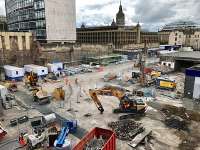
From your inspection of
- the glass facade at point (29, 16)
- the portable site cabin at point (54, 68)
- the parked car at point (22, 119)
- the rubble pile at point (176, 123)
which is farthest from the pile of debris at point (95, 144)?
the glass facade at point (29, 16)

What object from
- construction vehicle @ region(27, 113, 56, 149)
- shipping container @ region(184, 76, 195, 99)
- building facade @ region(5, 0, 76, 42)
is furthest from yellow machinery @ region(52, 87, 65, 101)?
building facade @ region(5, 0, 76, 42)

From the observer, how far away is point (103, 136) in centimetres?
1744

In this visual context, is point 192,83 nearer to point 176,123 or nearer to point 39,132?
point 176,123

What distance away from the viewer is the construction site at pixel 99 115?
61.2ft

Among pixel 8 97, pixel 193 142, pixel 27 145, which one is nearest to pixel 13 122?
pixel 27 145

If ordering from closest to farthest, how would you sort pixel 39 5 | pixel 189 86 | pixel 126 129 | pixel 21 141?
1. pixel 21 141
2. pixel 126 129
3. pixel 189 86
4. pixel 39 5

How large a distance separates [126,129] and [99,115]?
5.58 meters

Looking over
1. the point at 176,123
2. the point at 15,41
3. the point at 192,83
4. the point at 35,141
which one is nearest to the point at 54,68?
the point at 15,41

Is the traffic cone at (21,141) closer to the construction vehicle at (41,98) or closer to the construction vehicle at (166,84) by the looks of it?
the construction vehicle at (41,98)

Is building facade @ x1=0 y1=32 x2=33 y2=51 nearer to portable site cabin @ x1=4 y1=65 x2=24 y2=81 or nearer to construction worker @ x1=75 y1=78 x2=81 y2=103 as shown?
portable site cabin @ x1=4 y1=65 x2=24 y2=81

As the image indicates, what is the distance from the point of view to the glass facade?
7591 cm

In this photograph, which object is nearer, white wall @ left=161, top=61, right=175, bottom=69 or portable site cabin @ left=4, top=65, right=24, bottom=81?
portable site cabin @ left=4, top=65, right=24, bottom=81

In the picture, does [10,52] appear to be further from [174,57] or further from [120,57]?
[174,57]

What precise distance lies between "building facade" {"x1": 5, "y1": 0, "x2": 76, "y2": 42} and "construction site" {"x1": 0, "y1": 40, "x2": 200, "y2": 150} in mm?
34272
